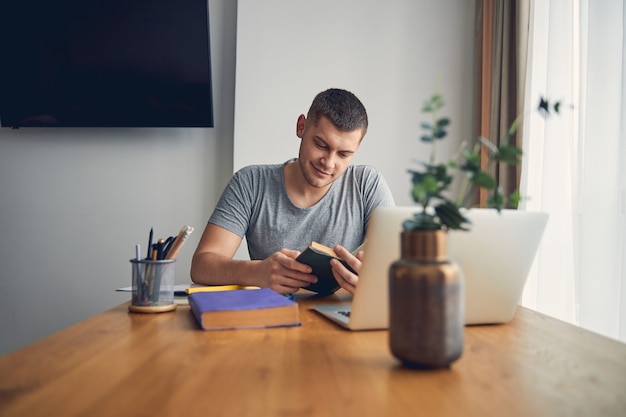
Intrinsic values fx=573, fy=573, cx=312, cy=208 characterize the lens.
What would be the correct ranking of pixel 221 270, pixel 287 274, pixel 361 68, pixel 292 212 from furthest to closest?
pixel 361 68 < pixel 292 212 < pixel 221 270 < pixel 287 274

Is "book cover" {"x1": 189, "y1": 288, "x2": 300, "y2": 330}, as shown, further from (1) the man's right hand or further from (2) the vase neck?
(2) the vase neck

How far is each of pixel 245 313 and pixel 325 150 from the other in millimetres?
987

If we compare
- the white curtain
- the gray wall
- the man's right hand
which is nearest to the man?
the man's right hand

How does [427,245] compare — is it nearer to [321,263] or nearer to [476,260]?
[476,260]

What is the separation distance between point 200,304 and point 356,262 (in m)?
0.36

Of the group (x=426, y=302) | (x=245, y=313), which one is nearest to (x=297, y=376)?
(x=426, y=302)

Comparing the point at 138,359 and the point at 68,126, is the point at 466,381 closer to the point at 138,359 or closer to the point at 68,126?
the point at 138,359

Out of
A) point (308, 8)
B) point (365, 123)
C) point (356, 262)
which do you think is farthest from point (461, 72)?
point (356, 262)

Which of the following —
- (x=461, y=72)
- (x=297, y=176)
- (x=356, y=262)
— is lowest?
(x=356, y=262)

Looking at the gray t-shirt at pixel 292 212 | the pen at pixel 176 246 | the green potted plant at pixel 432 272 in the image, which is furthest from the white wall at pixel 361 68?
the green potted plant at pixel 432 272

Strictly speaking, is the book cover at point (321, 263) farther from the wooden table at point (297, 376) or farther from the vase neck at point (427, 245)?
the vase neck at point (427, 245)

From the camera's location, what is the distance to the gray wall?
2.80 m

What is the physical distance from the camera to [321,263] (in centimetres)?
124

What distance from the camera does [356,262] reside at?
122cm
